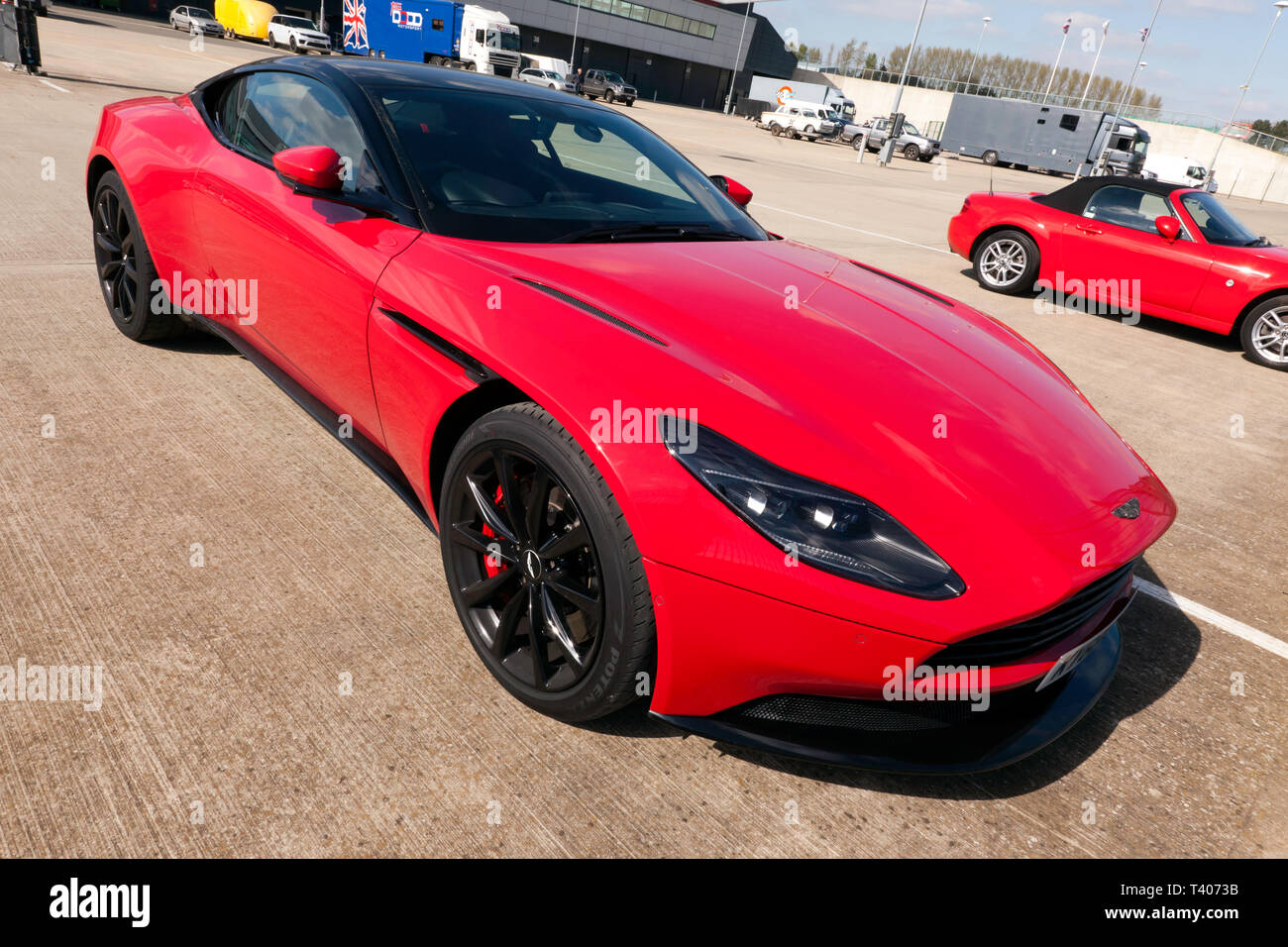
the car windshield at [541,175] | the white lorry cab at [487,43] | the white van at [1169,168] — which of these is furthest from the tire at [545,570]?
the white van at [1169,168]

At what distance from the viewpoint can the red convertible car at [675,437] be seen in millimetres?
1787

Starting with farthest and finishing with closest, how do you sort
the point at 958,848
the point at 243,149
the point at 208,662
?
the point at 243,149 < the point at 208,662 < the point at 958,848

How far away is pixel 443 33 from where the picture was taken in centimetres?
3816

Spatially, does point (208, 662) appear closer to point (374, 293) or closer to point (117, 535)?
point (117, 535)

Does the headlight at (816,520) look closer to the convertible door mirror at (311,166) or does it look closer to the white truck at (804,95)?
the convertible door mirror at (311,166)

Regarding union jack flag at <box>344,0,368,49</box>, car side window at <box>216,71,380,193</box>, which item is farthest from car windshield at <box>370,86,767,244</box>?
union jack flag at <box>344,0,368,49</box>

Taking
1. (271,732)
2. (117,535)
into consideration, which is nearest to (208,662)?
(271,732)

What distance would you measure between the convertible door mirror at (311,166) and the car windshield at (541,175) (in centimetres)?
25

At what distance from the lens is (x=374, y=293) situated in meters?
2.55

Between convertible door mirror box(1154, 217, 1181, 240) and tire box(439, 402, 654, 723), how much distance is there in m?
Result: 8.02

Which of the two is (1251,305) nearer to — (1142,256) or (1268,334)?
(1268,334)

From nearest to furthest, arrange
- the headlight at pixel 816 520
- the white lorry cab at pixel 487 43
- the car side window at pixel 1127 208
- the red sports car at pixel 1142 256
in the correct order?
1. the headlight at pixel 816 520
2. the red sports car at pixel 1142 256
3. the car side window at pixel 1127 208
4. the white lorry cab at pixel 487 43

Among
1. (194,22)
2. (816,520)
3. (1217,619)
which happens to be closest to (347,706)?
(816,520)

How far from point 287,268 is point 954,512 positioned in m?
2.37
